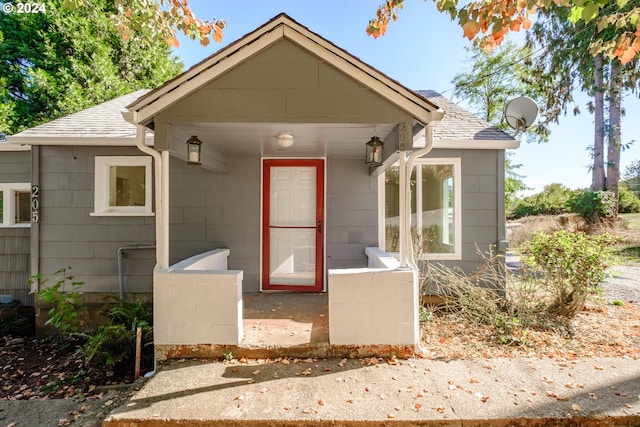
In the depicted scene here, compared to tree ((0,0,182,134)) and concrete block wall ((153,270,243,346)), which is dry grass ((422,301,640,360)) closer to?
concrete block wall ((153,270,243,346))

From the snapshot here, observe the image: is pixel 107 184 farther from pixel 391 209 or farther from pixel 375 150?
pixel 391 209

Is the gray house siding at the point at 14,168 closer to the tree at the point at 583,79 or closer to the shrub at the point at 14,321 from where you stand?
the shrub at the point at 14,321

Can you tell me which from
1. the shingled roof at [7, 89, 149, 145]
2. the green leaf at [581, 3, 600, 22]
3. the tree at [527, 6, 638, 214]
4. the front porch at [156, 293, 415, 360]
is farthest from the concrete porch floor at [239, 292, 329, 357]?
the tree at [527, 6, 638, 214]

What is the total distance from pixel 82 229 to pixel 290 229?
3471 millimetres

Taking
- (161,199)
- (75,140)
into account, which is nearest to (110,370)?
(161,199)

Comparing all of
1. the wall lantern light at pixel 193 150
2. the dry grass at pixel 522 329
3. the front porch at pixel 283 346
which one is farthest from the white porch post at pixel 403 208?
the wall lantern light at pixel 193 150

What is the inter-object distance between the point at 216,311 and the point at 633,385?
159 inches

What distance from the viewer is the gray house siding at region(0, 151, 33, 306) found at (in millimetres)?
5445

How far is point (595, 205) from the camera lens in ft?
36.8

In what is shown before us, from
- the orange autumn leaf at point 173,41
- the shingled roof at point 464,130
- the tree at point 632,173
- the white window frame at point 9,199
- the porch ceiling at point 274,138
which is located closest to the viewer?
the porch ceiling at point 274,138

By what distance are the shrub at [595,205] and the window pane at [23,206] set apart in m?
16.4

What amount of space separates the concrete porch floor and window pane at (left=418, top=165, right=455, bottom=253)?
206 cm

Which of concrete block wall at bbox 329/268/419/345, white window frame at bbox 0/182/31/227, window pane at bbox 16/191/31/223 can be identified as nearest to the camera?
concrete block wall at bbox 329/268/419/345

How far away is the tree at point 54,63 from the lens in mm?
11203
